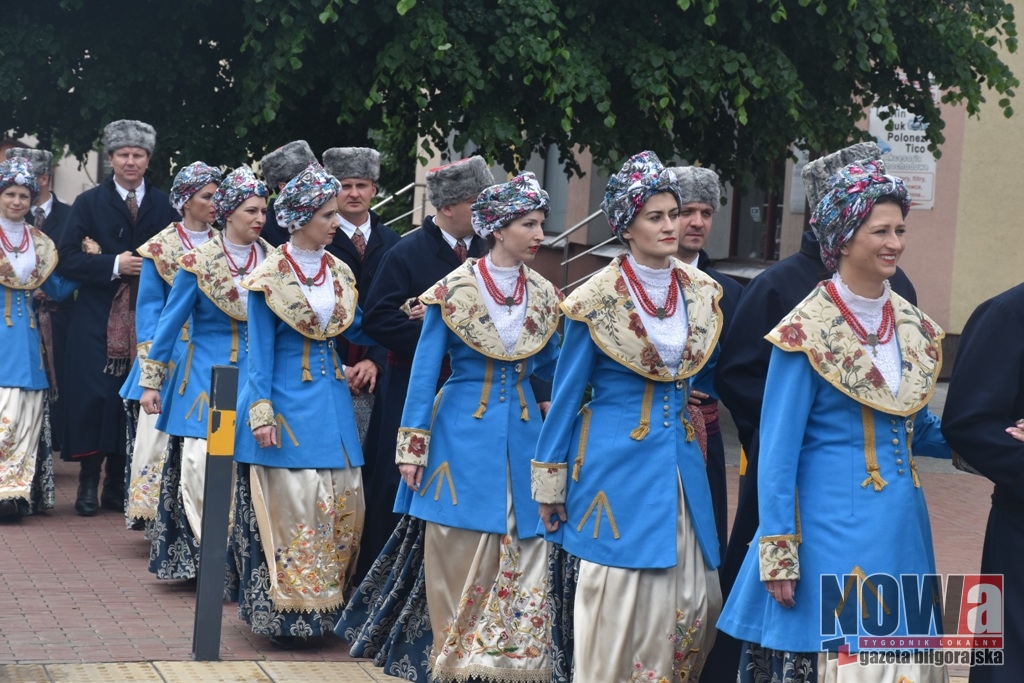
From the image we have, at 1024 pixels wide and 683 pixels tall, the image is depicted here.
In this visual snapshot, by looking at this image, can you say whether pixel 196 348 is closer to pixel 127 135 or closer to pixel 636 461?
pixel 127 135

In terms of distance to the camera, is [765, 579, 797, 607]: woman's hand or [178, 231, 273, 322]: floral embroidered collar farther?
[178, 231, 273, 322]: floral embroidered collar

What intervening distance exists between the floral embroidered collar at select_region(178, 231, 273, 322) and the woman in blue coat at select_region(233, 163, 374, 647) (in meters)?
0.87

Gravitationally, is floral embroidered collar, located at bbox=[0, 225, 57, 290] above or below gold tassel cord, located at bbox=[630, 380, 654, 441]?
above

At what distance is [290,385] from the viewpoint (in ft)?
23.0

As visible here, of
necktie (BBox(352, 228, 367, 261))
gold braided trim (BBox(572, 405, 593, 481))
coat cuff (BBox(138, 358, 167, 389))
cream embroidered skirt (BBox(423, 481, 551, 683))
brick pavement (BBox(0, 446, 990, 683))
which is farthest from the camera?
necktie (BBox(352, 228, 367, 261))

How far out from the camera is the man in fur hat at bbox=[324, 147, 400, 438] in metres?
8.05

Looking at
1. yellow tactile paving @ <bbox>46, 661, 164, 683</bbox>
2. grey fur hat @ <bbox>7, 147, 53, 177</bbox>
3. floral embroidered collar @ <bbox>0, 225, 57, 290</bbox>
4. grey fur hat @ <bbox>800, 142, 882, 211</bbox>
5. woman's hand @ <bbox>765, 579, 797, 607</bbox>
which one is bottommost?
yellow tactile paving @ <bbox>46, 661, 164, 683</bbox>

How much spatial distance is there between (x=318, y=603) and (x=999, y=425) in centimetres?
327

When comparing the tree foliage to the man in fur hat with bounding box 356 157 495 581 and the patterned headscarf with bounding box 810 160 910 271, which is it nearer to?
the man in fur hat with bounding box 356 157 495 581

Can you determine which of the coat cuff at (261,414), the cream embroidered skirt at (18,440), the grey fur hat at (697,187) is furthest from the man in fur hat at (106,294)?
the grey fur hat at (697,187)

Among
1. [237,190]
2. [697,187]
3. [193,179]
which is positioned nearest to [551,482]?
[697,187]

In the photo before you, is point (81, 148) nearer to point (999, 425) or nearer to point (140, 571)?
point (140, 571)

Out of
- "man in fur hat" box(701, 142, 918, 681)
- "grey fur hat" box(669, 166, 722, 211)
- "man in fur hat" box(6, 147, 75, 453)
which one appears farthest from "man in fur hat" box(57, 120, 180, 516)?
"man in fur hat" box(701, 142, 918, 681)

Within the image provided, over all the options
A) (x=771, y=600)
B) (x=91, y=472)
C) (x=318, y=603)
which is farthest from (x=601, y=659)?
(x=91, y=472)
